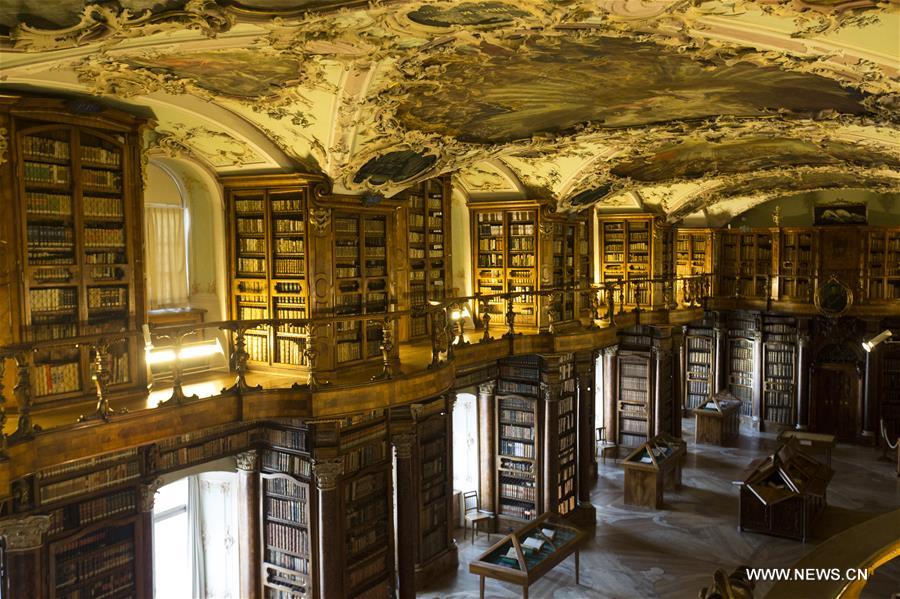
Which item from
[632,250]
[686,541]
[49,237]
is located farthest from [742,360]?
[49,237]

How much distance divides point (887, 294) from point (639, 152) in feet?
36.8

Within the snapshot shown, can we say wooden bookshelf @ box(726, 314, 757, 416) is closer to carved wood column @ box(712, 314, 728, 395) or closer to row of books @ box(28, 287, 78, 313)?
carved wood column @ box(712, 314, 728, 395)

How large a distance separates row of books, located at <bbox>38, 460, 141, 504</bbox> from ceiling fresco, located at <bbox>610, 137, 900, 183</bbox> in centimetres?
883

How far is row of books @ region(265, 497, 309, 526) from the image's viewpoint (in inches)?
341

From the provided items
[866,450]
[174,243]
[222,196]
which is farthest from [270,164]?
[866,450]

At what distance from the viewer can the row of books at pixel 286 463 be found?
8578mm

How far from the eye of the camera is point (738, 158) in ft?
43.2

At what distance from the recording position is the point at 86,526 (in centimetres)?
692

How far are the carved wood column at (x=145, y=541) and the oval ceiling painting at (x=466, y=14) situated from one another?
17.3 ft

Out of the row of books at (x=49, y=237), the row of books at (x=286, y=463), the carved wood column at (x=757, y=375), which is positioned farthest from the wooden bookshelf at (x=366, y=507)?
the carved wood column at (x=757, y=375)

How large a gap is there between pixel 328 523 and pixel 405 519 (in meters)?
1.42

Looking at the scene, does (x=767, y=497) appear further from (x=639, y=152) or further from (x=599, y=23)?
(x=599, y=23)

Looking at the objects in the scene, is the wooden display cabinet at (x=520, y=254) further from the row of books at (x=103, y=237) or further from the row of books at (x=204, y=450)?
the row of books at (x=103, y=237)

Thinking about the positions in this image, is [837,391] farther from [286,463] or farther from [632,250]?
[286,463]
